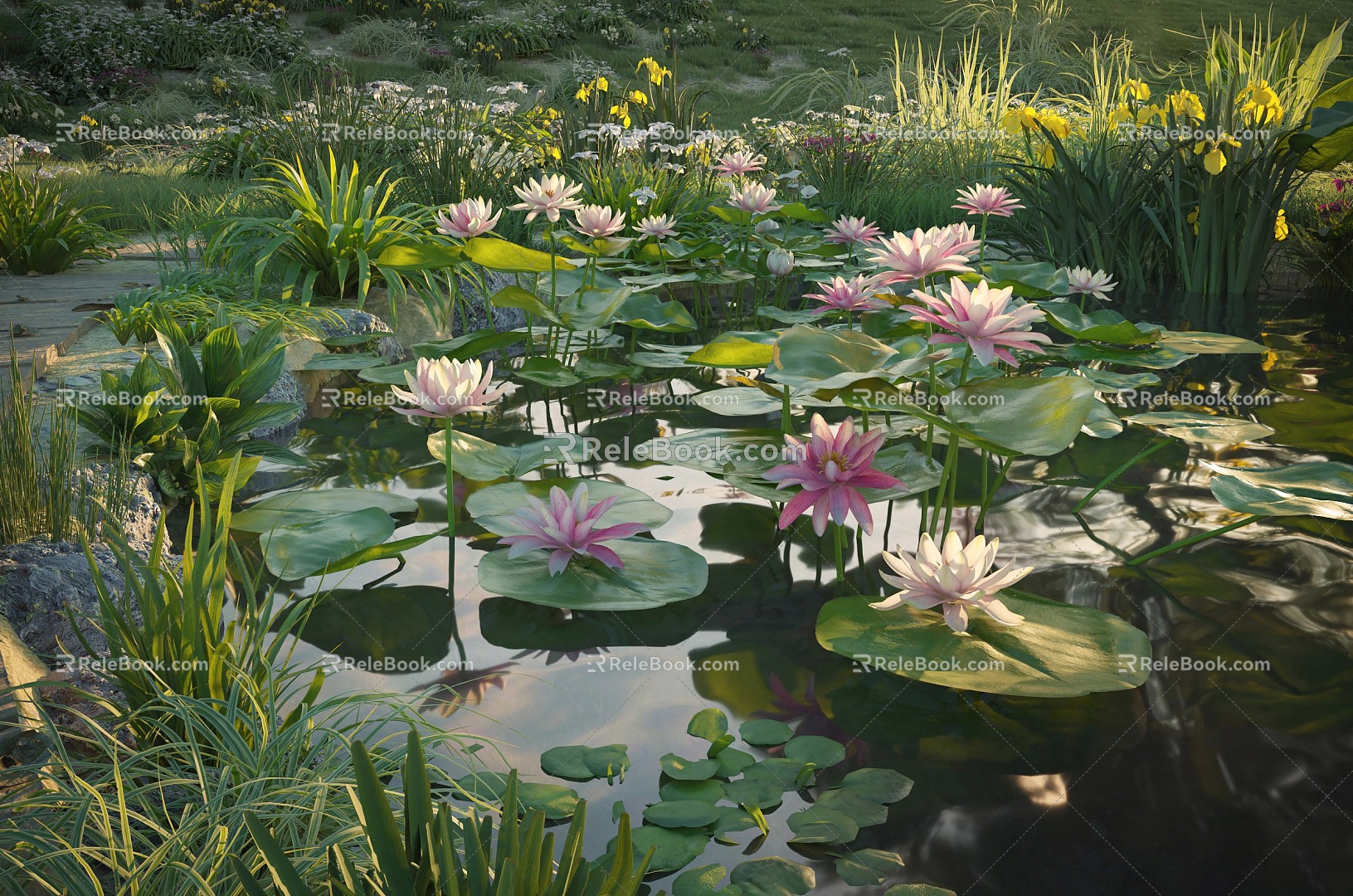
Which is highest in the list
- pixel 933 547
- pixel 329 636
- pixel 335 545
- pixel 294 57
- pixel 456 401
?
pixel 294 57

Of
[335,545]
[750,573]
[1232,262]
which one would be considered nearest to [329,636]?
[335,545]

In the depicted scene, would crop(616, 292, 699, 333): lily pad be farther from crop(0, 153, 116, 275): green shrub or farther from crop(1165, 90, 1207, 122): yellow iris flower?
crop(0, 153, 116, 275): green shrub

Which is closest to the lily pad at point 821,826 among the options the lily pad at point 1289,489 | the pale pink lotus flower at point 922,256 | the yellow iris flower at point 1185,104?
the lily pad at point 1289,489

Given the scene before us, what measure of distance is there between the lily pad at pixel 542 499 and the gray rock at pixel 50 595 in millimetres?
723

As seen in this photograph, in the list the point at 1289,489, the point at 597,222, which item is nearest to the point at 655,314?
the point at 597,222

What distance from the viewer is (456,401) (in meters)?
Answer: 1.91

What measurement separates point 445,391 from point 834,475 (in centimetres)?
84

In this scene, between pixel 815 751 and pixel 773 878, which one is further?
pixel 815 751

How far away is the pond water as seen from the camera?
128 cm

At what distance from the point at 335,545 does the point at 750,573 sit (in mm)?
923

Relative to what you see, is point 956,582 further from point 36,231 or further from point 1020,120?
point 36,231

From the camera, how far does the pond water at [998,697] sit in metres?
1.28

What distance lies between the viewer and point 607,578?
1.84 meters

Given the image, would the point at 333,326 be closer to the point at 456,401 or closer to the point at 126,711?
the point at 456,401
